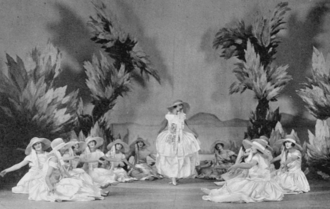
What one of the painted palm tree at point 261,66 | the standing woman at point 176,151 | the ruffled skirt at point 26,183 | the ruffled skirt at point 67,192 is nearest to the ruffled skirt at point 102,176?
the standing woman at point 176,151

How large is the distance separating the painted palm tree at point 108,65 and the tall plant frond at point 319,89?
4.59m

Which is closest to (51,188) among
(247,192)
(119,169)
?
(119,169)

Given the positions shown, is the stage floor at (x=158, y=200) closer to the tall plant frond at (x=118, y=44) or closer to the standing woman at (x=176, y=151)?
Result: the standing woman at (x=176, y=151)

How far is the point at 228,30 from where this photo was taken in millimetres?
12039

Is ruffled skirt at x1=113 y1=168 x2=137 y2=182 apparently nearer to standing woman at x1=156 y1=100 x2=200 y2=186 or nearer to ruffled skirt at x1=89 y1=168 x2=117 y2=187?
ruffled skirt at x1=89 y1=168 x2=117 y2=187

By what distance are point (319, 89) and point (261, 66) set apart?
63.5 inches

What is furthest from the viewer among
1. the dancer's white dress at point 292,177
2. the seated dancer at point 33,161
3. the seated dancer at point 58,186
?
the dancer's white dress at point 292,177

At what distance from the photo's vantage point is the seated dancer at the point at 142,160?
34.9ft

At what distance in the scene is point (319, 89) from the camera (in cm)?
1154

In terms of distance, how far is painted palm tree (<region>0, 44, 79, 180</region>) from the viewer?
34.0 ft

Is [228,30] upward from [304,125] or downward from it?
upward

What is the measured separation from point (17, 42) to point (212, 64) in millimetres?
5154

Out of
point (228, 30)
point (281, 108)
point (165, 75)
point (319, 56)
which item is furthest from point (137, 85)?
point (319, 56)

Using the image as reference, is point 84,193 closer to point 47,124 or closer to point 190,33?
point 47,124
